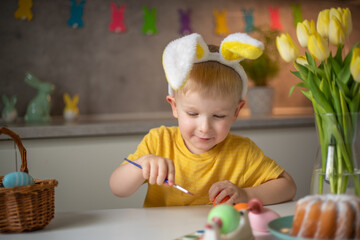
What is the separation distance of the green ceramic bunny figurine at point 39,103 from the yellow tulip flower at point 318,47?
1960 mm

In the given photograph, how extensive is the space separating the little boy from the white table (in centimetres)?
8

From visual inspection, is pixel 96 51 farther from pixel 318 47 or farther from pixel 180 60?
pixel 318 47

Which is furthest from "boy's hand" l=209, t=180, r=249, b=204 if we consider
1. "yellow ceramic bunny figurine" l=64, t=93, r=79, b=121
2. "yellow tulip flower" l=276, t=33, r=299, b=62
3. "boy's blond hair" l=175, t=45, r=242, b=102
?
"yellow ceramic bunny figurine" l=64, t=93, r=79, b=121

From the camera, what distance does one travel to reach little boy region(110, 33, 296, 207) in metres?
0.92

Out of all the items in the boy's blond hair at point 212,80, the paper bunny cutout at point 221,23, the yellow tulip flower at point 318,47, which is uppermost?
the paper bunny cutout at point 221,23

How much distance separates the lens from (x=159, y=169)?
91cm

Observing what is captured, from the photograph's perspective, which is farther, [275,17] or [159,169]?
[275,17]

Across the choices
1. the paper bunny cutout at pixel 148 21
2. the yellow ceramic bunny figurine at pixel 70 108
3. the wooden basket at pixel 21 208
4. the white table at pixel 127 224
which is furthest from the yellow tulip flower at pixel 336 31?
the paper bunny cutout at pixel 148 21

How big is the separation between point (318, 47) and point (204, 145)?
0.49 m

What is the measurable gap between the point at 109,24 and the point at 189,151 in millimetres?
1637

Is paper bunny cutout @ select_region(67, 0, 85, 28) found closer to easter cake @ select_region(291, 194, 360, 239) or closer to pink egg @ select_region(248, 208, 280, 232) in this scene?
pink egg @ select_region(248, 208, 280, 232)

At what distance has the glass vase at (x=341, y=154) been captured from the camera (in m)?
0.77

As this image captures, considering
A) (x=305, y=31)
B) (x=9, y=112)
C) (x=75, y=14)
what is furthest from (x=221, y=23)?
(x=305, y=31)

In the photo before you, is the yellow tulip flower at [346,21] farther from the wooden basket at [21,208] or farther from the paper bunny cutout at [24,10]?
the paper bunny cutout at [24,10]
